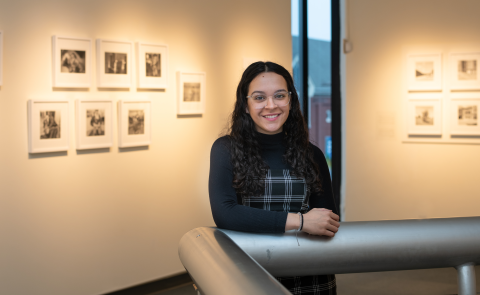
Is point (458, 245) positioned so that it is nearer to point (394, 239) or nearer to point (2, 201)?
point (394, 239)

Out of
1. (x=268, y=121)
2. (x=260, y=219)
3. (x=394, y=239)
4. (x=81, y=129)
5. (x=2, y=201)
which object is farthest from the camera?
(x=81, y=129)

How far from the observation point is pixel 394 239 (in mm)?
724

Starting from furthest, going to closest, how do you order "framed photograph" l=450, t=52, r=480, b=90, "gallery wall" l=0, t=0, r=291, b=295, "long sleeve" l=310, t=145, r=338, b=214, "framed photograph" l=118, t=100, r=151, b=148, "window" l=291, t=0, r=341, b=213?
"window" l=291, t=0, r=341, b=213, "framed photograph" l=450, t=52, r=480, b=90, "framed photograph" l=118, t=100, r=151, b=148, "gallery wall" l=0, t=0, r=291, b=295, "long sleeve" l=310, t=145, r=338, b=214

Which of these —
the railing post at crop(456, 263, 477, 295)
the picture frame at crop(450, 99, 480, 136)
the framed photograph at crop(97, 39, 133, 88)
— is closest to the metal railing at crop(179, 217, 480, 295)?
the railing post at crop(456, 263, 477, 295)

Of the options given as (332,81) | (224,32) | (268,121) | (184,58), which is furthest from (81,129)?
(332,81)

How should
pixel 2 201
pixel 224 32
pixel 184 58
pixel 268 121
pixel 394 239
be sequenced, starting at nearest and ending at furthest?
pixel 394 239 → pixel 268 121 → pixel 2 201 → pixel 184 58 → pixel 224 32

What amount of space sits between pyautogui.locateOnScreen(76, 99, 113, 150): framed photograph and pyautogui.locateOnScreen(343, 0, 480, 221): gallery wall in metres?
3.66

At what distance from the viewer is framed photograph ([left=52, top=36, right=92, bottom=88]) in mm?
4102

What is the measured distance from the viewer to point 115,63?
452 cm

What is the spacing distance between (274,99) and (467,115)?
484 cm

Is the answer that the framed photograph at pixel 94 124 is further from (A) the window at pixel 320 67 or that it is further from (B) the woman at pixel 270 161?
(A) the window at pixel 320 67

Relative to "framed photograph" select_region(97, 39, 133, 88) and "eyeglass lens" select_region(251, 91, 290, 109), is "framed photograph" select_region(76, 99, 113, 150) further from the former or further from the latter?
"eyeglass lens" select_region(251, 91, 290, 109)

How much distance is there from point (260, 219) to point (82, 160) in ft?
11.1

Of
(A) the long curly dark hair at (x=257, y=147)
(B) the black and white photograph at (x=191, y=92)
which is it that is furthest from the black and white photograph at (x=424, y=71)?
(A) the long curly dark hair at (x=257, y=147)
